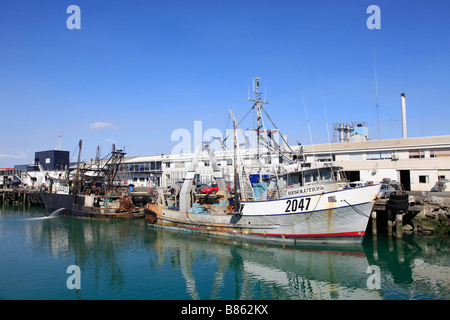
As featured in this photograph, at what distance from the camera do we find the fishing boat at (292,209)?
1952cm

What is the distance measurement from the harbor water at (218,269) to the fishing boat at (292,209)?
0.98m

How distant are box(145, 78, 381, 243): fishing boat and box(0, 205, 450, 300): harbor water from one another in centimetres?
98

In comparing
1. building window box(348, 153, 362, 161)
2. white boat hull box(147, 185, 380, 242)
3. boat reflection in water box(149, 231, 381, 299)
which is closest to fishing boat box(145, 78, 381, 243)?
white boat hull box(147, 185, 380, 242)

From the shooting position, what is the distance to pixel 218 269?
17531mm

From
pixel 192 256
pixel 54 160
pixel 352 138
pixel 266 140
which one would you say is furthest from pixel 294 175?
pixel 54 160

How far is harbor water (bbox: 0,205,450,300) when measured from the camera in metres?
14.0

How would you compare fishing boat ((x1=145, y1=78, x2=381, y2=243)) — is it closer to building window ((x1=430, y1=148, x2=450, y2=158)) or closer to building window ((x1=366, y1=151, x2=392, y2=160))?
building window ((x1=366, y1=151, x2=392, y2=160))

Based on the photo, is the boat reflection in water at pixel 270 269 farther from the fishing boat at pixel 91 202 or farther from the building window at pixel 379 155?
the building window at pixel 379 155

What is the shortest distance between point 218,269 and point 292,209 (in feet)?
22.2

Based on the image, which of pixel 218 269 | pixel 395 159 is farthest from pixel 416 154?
pixel 218 269

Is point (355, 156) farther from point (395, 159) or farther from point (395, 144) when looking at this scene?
point (395, 159)

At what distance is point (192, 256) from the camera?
66.8 ft

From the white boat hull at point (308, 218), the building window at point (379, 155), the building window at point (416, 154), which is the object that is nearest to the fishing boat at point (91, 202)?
the white boat hull at point (308, 218)
